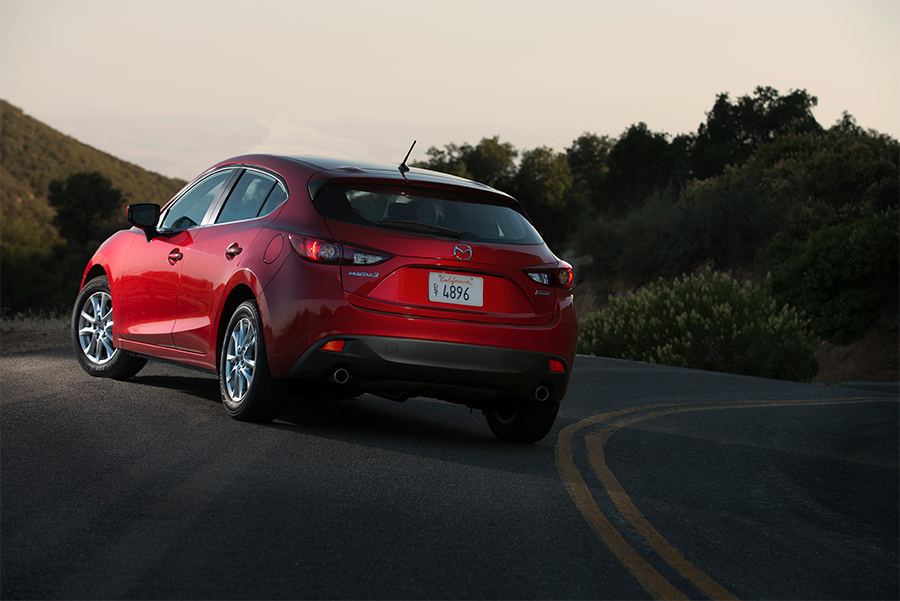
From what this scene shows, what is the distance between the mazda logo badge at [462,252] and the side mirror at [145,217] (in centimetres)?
303

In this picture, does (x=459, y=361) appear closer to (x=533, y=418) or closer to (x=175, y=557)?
(x=533, y=418)

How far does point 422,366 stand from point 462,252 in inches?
30.9

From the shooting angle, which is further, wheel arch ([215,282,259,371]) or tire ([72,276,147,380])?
tire ([72,276,147,380])

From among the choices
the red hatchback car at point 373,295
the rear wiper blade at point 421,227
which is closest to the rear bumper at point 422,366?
the red hatchback car at point 373,295

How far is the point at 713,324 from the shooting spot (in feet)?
60.7

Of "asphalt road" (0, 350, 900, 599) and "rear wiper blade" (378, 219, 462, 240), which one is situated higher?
"rear wiper blade" (378, 219, 462, 240)

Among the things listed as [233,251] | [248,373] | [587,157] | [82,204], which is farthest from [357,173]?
[587,157]

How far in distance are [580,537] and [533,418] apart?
8.10 feet

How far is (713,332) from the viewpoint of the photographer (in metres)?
18.3

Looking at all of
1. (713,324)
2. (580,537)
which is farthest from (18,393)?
(713,324)

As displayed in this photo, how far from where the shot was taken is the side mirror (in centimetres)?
768

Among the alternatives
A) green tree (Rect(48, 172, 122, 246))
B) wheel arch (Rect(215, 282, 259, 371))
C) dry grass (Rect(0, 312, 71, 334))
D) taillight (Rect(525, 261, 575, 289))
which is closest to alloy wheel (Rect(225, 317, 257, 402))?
wheel arch (Rect(215, 282, 259, 371))

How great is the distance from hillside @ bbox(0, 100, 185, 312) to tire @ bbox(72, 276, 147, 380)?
147 ft

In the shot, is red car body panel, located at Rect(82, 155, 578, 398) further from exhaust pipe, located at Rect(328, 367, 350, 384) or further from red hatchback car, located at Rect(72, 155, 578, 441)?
exhaust pipe, located at Rect(328, 367, 350, 384)
